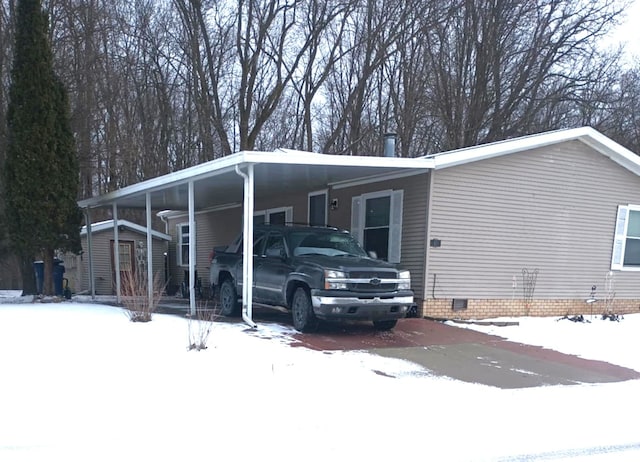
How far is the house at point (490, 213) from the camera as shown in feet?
34.3

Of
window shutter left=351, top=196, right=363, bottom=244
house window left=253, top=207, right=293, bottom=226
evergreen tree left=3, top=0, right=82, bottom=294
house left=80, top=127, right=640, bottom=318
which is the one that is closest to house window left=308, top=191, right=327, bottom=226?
house left=80, top=127, right=640, bottom=318

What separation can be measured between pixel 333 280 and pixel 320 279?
8.4 inches

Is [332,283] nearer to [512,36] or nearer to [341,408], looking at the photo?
[341,408]

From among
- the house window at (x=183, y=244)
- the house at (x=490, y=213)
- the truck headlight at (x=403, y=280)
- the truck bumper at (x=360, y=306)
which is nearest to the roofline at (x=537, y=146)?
the house at (x=490, y=213)

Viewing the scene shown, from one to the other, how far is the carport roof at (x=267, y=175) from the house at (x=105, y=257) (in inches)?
167

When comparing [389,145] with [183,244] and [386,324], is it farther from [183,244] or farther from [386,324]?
[183,244]

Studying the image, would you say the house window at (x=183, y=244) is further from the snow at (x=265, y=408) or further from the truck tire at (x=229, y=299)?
the snow at (x=265, y=408)

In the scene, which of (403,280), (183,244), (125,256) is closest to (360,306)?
(403,280)

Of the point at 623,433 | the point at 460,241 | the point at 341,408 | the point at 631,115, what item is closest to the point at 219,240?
the point at 460,241

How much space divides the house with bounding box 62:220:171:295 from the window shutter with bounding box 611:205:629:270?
1567 cm

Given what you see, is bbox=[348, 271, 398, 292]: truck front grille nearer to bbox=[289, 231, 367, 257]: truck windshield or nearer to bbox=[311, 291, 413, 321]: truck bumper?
bbox=[311, 291, 413, 321]: truck bumper

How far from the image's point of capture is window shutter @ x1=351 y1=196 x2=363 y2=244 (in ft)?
39.7

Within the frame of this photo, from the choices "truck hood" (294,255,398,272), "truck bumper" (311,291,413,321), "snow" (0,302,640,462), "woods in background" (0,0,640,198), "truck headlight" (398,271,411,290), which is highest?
"woods in background" (0,0,640,198)

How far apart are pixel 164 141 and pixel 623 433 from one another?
23.8 m
